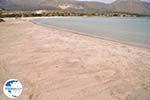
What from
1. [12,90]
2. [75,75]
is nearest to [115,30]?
[75,75]

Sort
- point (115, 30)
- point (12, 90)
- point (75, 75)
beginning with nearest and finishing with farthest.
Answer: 1. point (12, 90)
2. point (75, 75)
3. point (115, 30)

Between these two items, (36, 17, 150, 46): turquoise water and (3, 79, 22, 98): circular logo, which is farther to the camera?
(36, 17, 150, 46): turquoise water

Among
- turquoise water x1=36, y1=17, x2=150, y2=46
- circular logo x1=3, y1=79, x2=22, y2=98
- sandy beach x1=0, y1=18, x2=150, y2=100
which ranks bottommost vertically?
turquoise water x1=36, y1=17, x2=150, y2=46

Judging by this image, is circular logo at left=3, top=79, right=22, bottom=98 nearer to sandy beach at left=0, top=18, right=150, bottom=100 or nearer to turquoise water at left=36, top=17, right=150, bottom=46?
sandy beach at left=0, top=18, right=150, bottom=100

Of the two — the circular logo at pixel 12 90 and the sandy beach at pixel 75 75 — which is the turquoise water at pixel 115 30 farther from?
the circular logo at pixel 12 90

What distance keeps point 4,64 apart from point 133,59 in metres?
5.84

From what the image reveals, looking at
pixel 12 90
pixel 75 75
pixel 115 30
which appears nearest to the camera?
pixel 12 90

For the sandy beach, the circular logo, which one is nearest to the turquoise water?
the sandy beach

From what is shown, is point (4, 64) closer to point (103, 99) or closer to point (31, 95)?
point (31, 95)

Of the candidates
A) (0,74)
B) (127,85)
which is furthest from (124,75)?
(0,74)

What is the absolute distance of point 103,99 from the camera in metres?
5.07

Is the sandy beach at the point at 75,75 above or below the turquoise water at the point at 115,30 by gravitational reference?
above

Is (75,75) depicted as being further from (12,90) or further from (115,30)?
(115,30)

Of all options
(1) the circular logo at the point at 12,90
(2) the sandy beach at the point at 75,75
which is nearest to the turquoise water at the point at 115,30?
(2) the sandy beach at the point at 75,75
